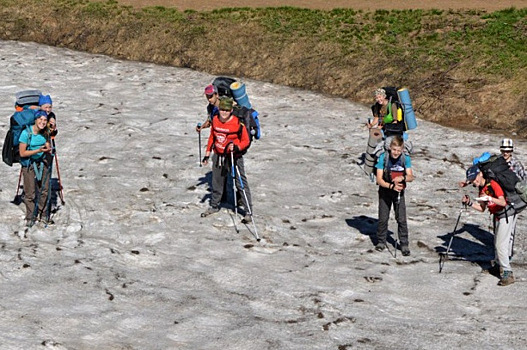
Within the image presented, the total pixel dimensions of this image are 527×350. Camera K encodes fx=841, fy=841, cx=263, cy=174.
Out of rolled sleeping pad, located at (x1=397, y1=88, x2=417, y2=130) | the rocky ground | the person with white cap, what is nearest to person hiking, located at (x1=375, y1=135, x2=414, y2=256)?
the rocky ground

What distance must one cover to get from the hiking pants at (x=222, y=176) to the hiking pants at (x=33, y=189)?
3.43 metres

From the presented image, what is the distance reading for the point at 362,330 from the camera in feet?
42.2

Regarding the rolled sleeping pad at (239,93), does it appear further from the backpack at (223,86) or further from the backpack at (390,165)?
the backpack at (390,165)

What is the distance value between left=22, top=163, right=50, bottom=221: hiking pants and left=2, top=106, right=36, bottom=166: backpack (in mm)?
372

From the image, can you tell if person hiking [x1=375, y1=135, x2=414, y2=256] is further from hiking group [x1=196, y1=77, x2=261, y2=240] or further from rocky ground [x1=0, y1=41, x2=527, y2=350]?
hiking group [x1=196, y1=77, x2=261, y2=240]

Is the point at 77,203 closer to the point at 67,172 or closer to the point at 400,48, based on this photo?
the point at 67,172

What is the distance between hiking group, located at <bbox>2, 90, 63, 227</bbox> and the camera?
16.3 meters

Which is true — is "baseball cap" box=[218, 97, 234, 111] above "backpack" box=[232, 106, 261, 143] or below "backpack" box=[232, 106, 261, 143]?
above

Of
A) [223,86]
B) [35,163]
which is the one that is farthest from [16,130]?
[223,86]

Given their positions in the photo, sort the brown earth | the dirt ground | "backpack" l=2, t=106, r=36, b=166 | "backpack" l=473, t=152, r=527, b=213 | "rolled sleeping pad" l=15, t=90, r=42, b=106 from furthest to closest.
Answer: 1. the dirt ground
2. the brown earth
3. "rolled sleeping pad" l=15, t=90, r=42, b=106
4. "backpack" l=2, t=106, r=36, b=166
5. "backpack" l=473, t=152, r=527, b=213

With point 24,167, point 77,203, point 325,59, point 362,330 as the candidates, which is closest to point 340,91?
point 325,59

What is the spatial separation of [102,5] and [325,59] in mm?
10468

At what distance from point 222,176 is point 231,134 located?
1225mm

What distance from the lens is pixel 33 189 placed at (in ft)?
55.5
